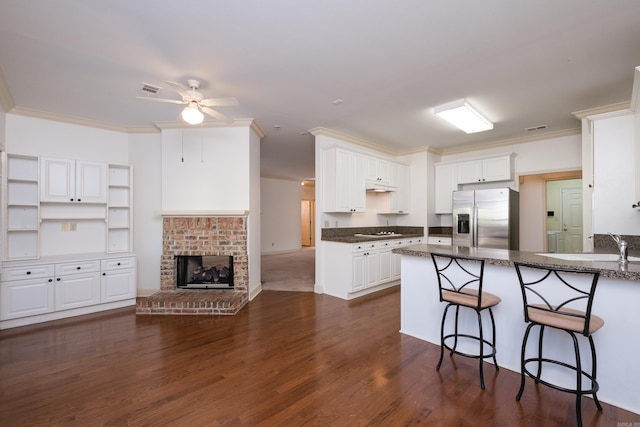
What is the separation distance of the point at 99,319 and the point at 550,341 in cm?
481

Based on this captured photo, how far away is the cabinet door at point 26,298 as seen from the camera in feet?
10.6

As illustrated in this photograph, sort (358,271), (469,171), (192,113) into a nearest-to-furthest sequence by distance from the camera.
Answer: (192,113) < (358,271) < (469,171)

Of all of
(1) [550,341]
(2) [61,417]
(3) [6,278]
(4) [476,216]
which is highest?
(4) [476,216]

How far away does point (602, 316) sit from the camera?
194cm

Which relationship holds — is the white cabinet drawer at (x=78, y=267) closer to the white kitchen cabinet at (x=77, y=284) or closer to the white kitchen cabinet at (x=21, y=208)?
the white kitchen cabinet at (x=77, y=284)

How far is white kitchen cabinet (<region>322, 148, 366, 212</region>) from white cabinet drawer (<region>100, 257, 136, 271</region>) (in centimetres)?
301

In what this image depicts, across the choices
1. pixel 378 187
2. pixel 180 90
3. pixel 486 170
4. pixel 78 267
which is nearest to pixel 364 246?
pixel 378 187

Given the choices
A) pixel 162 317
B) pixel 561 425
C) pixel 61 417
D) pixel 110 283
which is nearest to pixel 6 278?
pixel 110 283

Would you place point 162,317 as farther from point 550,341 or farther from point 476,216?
point 476,216

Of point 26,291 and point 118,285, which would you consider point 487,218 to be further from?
point 26,291

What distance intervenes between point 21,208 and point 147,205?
1.41m

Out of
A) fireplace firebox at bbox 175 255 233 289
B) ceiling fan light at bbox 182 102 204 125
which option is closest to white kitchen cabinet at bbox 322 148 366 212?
fireplace firebox at bbox 175 255 233 289

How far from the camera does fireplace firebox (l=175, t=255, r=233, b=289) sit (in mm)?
4371

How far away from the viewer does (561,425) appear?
1723mm
